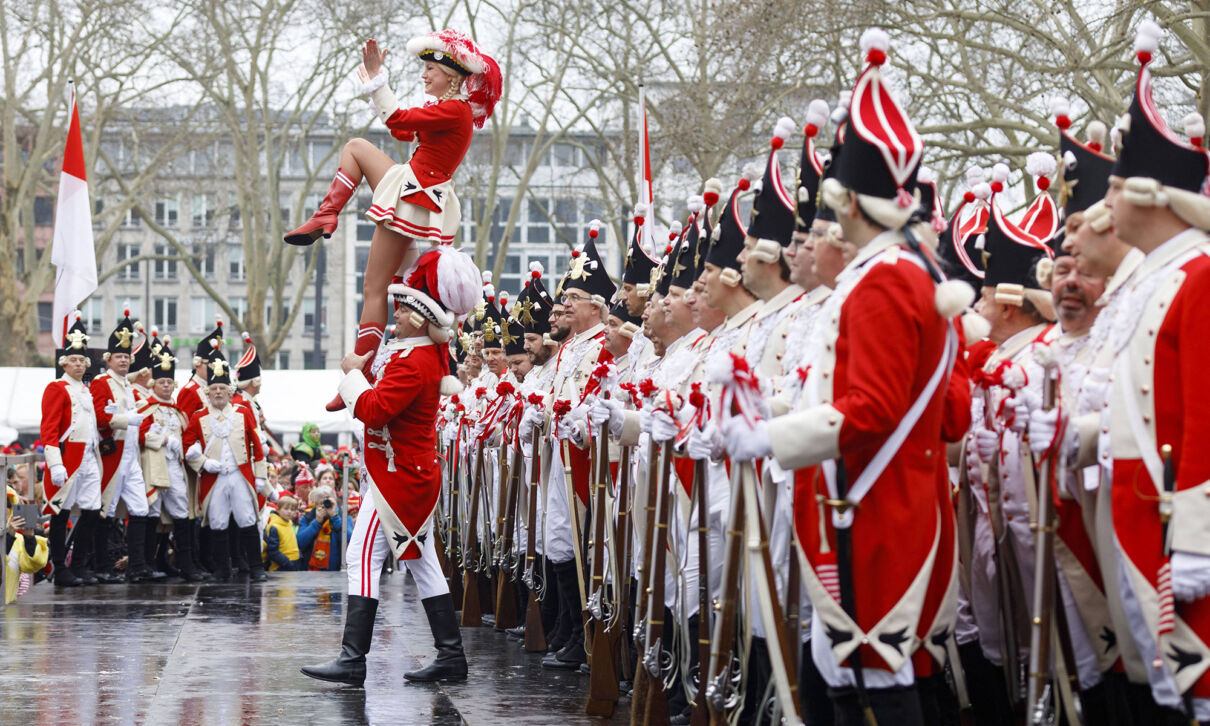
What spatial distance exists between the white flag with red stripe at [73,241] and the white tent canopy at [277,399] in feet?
30.8

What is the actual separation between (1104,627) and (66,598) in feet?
30.2

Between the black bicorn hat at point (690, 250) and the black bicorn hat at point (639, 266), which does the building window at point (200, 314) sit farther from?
the black bicorn hat at point (690, 250)

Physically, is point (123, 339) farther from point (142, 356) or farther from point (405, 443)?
point (405, 443)

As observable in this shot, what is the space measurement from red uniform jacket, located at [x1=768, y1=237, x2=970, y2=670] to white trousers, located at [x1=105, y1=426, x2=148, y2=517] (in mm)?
10335

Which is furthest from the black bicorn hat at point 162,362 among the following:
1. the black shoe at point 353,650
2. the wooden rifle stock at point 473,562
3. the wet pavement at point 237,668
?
the black shoe at point 353,650

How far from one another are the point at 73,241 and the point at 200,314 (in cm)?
5311

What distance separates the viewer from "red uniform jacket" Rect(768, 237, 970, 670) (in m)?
4.21

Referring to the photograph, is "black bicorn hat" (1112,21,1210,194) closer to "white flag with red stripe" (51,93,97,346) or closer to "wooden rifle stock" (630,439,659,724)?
"wooden rifle stock" (630,439,659,724)

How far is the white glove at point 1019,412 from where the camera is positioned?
4.82 m

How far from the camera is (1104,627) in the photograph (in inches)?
191

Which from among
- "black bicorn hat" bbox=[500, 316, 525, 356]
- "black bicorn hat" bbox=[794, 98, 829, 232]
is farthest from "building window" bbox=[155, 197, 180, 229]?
"black bicorn hat" bbox=[794, 98, 829, 232]

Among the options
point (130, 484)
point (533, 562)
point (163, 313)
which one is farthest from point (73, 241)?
point (163, 313)

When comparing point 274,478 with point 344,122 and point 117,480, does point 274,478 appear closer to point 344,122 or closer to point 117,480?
point 117,480

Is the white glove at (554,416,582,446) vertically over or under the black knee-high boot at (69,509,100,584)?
over
